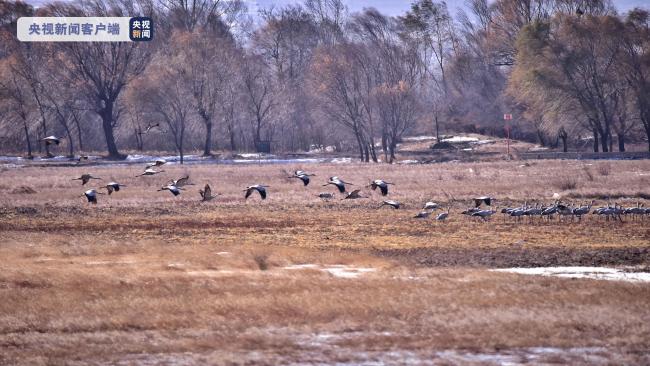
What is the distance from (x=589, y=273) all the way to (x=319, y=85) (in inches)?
2230

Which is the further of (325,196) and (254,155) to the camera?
(254,155)

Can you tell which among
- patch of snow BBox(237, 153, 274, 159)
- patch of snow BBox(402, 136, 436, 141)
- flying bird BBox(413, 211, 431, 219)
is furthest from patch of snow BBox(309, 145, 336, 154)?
flying bird BBox(413, 211, 431, 219)

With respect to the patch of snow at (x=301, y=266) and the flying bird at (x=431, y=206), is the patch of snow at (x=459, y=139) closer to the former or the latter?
the flying bird at (x=431, y=206)

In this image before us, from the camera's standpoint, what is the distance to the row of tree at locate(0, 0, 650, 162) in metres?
68.0

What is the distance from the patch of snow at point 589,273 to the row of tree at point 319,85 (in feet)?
135

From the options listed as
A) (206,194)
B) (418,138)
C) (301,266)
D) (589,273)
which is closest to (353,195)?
(206,194)

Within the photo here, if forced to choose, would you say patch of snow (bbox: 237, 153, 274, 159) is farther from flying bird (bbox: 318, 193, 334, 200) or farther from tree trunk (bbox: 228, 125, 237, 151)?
flying bird (bbox: 318, 193, 334, 200)

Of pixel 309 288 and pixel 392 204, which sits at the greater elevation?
pixel 392 204

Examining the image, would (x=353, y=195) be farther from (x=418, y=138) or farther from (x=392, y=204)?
(x=418, y=138)

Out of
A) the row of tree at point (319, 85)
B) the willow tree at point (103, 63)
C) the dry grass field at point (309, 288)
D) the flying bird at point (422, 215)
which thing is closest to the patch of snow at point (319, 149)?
the row of tree at point (319, 85)

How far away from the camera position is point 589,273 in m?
19.8

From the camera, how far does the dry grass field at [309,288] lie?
47.2 feet

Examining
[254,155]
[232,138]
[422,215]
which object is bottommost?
Result: [422,215]

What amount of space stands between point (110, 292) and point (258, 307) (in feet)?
10.2
